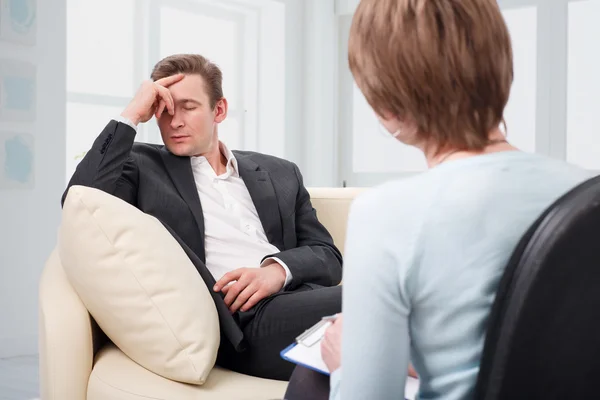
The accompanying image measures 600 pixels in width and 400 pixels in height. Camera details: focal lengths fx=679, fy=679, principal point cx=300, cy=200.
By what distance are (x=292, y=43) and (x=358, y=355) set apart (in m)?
4.95

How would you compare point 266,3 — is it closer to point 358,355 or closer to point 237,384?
point 237,384

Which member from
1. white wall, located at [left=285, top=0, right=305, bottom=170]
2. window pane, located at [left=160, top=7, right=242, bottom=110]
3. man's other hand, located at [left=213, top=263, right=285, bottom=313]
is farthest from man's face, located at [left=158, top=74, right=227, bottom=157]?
white wall, located at [left=285, top=0, right=305, bottom=170]

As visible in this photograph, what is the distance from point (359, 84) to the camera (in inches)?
32.2

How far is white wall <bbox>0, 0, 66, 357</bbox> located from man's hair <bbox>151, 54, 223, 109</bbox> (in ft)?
5.96

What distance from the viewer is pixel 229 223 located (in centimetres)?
198

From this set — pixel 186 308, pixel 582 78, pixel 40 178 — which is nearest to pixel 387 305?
pixel 186 308

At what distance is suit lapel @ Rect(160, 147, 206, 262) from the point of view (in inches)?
74.0

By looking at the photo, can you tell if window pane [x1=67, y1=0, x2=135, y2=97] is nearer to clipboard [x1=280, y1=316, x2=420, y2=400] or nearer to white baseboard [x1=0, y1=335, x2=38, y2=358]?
white baseboard [x1=0, y1=335, x2=38, y2=358]

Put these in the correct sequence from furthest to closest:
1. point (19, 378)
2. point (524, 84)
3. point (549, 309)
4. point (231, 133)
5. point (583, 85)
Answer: point (231, 133)
point (524, 84)
point (583, 85)
point (19, 378)
point (549, 309)

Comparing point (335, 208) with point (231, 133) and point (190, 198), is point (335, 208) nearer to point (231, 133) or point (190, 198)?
point (190, 198)

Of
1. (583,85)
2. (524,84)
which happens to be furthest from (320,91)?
(583,85)

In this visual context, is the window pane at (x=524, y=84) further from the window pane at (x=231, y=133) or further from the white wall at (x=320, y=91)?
the window pane at (x=231, y=133)

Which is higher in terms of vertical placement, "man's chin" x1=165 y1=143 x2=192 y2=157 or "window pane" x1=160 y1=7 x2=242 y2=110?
"window pane" x1=160 y1=7 x2=242 y2=110

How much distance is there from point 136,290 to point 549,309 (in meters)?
0.93
